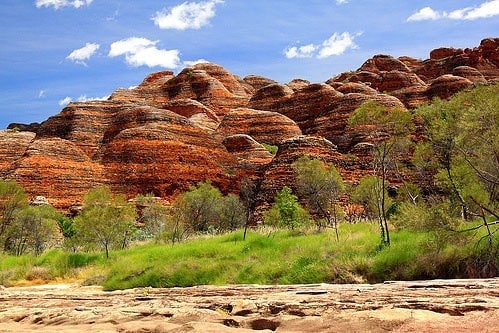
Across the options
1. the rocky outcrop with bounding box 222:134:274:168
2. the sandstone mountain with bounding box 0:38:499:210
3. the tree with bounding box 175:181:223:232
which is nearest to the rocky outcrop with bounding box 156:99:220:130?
the sandstone mountain with bounding box 0:38:499:210

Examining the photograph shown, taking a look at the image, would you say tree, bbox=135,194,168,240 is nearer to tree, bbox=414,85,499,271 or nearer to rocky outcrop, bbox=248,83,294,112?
tree, bbox=414,85,499,271

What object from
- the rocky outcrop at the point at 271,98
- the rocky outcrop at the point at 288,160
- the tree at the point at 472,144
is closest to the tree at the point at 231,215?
the rocky outcrop at the point at 288,160

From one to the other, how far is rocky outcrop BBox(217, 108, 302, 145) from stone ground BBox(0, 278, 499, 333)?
54.7 metres

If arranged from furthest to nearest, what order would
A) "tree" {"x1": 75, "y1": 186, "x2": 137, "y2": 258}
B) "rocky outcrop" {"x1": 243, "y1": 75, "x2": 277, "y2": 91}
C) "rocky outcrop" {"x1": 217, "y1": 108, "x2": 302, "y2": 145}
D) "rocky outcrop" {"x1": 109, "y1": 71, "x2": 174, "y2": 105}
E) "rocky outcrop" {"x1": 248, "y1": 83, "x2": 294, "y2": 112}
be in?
"rocky outcrop" {"x1": 243, "y1": 75, "x2": 277, "y2": 91} → "rocky outcrop" {"x1": 109, "y1": 71, "x2": 174, "y2": 105} → "rocky outcrop" {"x1": 248, "y1": 83, "x2": 294, "y2": 112} → "rocky outcrop" {"x1": 217, "y1": 108, "x2": 302, "y2": 145} → "tree" {"x1": 75, "y1": 186, "x2": 137, "y2": 258}

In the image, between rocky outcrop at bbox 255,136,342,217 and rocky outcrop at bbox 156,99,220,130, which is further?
rocky outcrop at bbox 156,99,220,130

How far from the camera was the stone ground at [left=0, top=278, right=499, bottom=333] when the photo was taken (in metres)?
3.94

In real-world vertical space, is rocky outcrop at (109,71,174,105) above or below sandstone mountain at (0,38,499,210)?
above

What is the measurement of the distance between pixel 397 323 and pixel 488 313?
670 mm

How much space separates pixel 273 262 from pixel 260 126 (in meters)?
50.2

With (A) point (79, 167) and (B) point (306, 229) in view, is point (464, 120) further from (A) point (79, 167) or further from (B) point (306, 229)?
(A) point (79, 167)

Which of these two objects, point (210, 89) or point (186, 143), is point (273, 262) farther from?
point (210, 89)

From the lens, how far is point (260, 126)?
64.1 meters

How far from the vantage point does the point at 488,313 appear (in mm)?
3838

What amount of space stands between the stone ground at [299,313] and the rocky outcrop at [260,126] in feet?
180
